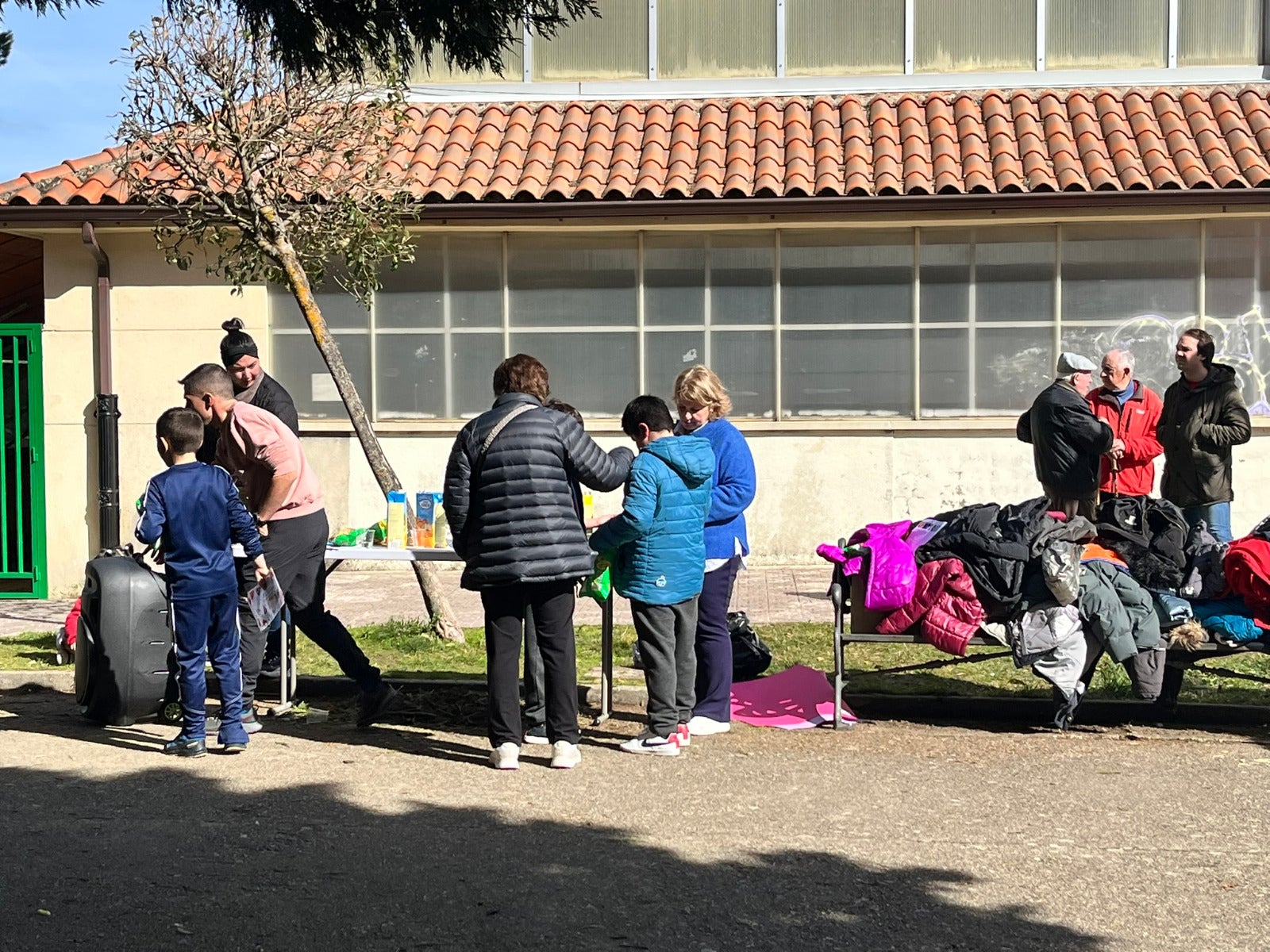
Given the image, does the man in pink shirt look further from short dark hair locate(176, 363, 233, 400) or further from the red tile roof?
the red tile roof

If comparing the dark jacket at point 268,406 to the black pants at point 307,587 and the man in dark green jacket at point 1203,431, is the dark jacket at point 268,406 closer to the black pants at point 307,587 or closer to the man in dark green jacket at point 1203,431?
the black pants at point 307,587

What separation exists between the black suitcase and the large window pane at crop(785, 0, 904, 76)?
10118mm

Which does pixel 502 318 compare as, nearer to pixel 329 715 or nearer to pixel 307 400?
pixel 307 400

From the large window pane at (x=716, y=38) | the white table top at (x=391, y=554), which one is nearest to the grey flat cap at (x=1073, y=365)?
the white table top at (x=391, y=554)

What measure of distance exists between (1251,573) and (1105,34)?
9.65m

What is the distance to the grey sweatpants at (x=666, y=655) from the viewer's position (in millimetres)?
6590

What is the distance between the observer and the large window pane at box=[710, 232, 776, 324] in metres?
13.4

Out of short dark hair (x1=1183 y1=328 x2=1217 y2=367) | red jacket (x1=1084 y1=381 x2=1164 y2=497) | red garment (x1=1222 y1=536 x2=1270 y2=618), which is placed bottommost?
red garment (x1=1222 y1=536 x2=1270 y2=618)

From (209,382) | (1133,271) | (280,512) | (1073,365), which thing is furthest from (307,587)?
(1133,271)

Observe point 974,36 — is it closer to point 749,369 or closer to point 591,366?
point 749,369

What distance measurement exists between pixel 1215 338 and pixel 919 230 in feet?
8.91

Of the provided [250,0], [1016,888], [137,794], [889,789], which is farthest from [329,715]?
[250,0]

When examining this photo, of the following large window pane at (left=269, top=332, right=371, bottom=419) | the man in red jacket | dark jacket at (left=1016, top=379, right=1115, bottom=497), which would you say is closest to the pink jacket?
dark jacket at (left=1016, top=379, right=1115, bottom=497)

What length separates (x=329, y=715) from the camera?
762 centimetres
